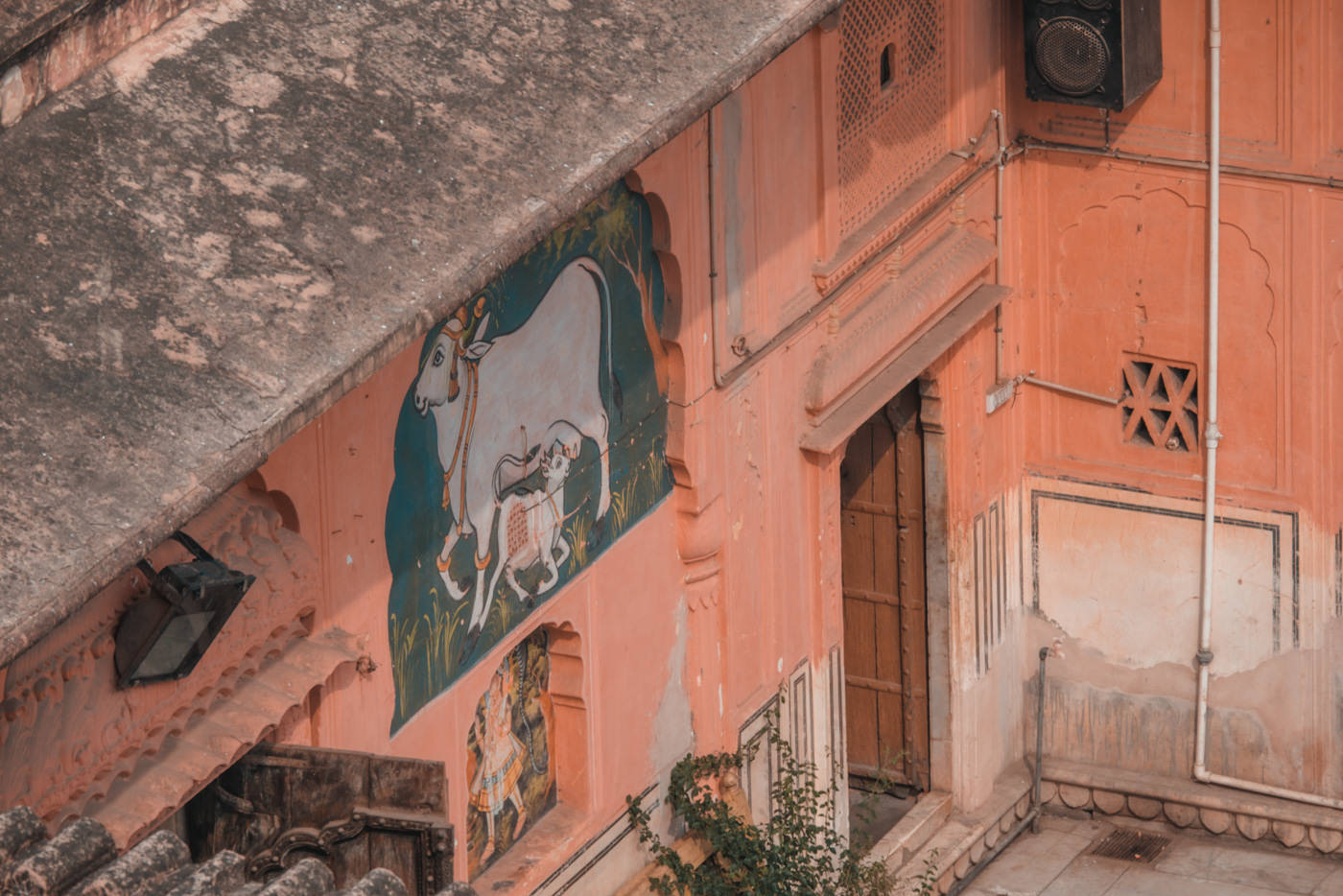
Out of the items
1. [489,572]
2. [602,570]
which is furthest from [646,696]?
[489,572]

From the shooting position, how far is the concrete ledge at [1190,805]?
11664 millimetres

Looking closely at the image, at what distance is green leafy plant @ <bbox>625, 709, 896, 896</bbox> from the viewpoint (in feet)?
30.6

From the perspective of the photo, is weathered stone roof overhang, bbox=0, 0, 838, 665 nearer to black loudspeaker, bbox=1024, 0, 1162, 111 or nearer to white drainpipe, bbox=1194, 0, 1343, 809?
black loudspeaker, bbox=1024, 0, 1162, 111

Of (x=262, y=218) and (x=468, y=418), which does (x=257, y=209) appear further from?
(x=468, y=418)

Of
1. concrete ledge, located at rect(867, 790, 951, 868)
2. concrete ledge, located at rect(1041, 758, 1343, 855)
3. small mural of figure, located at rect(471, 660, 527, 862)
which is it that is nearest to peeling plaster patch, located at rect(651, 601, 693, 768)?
small mural of figure, located at rect(471, 660, 527, 862)

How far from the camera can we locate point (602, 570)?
29.3 ft

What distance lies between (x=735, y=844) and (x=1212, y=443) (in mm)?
3178

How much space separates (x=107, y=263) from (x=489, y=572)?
2.95m

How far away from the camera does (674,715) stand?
9500 millimetres

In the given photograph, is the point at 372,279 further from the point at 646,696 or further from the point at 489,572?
the point at 646,696

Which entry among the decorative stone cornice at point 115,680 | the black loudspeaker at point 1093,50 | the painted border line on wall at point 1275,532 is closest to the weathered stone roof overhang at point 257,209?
the decorative stone cornice at point 115,680

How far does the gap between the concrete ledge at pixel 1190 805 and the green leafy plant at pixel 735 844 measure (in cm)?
230

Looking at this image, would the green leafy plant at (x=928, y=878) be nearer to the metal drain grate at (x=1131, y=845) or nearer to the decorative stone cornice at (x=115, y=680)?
the metal drain grate at (x=1131, y=845)

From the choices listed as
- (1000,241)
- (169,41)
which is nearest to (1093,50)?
(1000,241)
